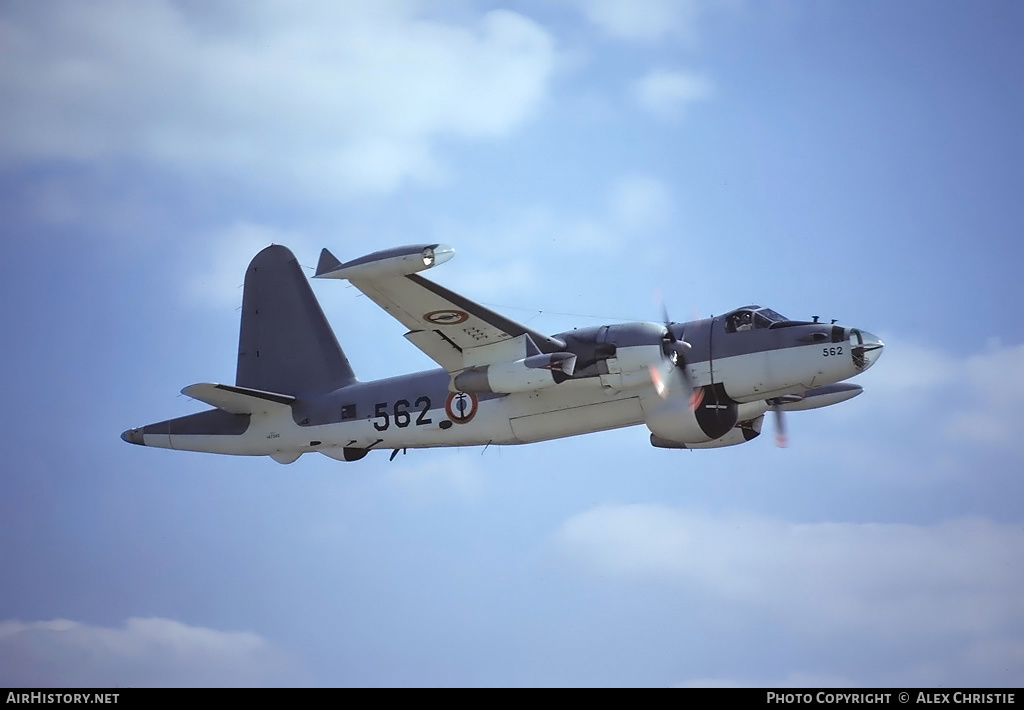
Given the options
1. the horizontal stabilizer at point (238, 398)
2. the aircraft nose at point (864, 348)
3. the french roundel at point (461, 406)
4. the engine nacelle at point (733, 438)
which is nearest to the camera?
the aircraft nose at point (864, 348)

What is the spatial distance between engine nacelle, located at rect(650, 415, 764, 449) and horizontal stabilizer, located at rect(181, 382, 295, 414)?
1101 centimetres

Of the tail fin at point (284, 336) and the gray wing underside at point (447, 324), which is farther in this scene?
the tail fin at point (284, 336)

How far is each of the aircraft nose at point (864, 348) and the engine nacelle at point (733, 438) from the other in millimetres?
5533

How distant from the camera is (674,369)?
29.1 m

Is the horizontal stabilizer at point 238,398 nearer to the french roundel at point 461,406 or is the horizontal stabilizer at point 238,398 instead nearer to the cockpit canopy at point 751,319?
the french roundel at point 461,406

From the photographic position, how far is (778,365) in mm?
28609

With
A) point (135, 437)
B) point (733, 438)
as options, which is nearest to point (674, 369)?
point (733, 438)

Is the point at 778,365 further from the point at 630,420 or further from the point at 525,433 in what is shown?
the point at 525,433

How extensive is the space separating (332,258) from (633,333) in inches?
303

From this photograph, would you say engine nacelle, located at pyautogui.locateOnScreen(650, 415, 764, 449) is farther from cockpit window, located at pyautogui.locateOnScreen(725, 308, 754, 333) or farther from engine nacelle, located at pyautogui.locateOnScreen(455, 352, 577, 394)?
engine nacelle, located at pyautogui.locateOnScreen(455, 352, 577, 394)

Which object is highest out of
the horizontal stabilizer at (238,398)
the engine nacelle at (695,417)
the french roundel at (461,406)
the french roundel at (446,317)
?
the french roundel at (446,317)

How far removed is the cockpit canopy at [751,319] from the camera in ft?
95.1

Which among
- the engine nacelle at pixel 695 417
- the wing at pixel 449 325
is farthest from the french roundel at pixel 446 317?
the engine nacelle at pixel 695 417
